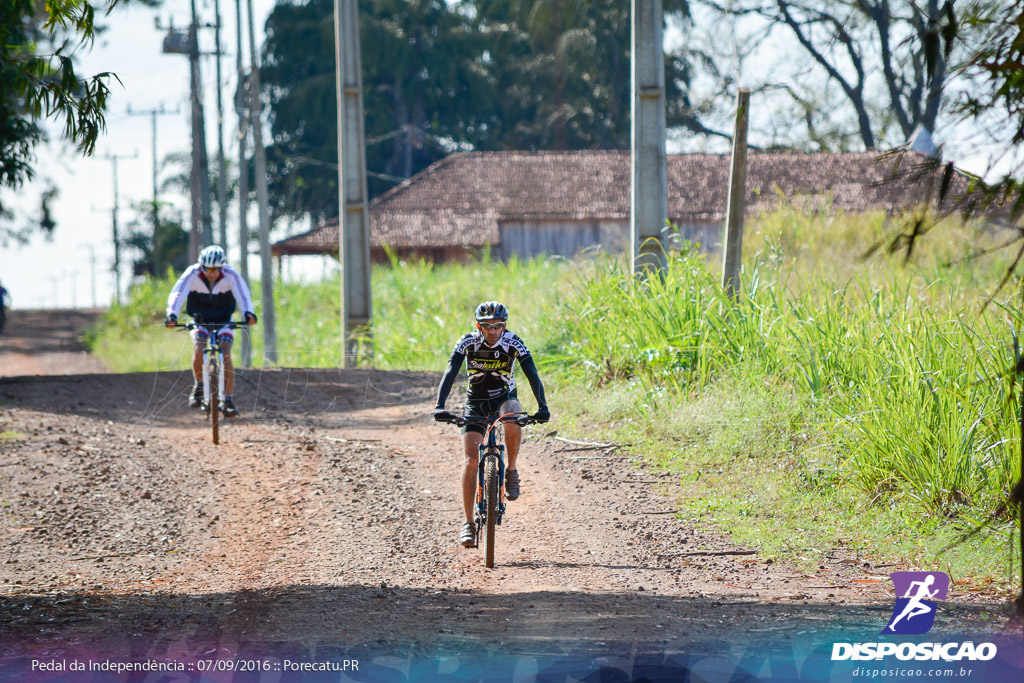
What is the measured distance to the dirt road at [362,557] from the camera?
5.73 metres

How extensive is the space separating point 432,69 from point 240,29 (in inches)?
748

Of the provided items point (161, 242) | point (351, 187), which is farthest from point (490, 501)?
point (161, 242)

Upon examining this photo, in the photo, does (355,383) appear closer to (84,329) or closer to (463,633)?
(463,633)

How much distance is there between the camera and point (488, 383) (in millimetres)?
7473

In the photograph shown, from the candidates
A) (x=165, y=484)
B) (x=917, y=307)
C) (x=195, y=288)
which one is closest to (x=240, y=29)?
(x=195, y=288)

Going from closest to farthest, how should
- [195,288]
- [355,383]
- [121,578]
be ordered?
[121,578] < [195,288] < [355,383]

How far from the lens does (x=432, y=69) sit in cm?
4456

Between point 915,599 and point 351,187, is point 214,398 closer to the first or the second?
point 351,187

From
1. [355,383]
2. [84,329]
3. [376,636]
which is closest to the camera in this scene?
[376,636]

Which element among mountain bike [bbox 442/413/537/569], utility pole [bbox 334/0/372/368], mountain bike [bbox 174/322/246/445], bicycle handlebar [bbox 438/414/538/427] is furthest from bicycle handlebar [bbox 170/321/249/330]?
utility pole [bbox 334/0/372/368]

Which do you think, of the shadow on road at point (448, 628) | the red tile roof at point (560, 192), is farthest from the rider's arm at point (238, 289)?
the red tile roof at point (560, 192)

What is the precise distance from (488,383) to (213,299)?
5.33 metres

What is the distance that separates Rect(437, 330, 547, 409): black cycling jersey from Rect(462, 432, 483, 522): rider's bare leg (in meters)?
0.31

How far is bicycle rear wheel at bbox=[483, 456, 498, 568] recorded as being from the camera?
689 cm
